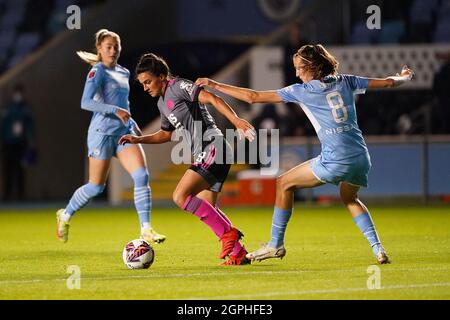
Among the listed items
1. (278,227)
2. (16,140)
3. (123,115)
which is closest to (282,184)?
(278,227)

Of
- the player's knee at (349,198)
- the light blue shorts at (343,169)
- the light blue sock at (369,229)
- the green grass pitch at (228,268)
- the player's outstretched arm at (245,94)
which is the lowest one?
the green grass pitch at (228,268)

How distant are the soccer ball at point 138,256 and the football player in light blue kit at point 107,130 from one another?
2251 millimetres

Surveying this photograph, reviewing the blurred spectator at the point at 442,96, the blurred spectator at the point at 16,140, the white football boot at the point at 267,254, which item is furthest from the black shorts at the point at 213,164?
the blurred spectator at the point at 16,140

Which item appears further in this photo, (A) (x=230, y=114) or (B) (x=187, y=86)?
(B) (x=187, y=86)

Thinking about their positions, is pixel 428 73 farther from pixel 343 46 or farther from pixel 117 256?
pixel 117 256

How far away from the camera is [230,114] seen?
945 centimetres

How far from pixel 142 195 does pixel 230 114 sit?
3.03 metres

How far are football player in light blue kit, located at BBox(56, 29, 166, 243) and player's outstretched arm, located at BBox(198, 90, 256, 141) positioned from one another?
2403 mm

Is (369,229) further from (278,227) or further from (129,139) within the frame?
(129,139)

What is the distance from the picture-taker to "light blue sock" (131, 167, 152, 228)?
1220cm

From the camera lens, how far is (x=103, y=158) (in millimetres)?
12281

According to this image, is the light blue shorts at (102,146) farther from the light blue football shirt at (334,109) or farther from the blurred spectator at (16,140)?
the blurred spectator at (16,140)

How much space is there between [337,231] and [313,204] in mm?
5768

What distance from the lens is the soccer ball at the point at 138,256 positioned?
382 inches
